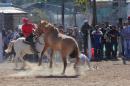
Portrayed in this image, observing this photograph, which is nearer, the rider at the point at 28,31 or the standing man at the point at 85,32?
the rider at the point at 28,31

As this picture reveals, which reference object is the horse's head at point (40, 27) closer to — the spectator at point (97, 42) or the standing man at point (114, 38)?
the spectator at point (97, 42)

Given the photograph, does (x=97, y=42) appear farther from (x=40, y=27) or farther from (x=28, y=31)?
(x=40, y=27)

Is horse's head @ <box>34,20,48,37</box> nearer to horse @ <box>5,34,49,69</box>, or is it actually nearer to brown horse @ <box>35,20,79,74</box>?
brown horse @ <box>35,20,79,74</box>

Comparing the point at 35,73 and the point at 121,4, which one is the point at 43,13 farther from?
the point at 35,73

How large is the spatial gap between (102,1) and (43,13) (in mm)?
5244

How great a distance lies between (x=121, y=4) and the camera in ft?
138

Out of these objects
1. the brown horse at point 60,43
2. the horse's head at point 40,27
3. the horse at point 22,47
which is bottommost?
the horse at point 22,47

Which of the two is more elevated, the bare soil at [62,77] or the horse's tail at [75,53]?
the horse's tail at [75,53]

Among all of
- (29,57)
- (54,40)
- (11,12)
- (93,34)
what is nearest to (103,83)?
(54,40)

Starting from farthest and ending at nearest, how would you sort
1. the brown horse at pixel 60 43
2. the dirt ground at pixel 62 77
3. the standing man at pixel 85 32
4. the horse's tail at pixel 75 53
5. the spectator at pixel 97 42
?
the spectator at pixel 97 42, the standing man at pixel 85 32, the horse's tail at pixel 75 53, the brown horse at pixel 60 43, the dirt ground at pixel 62 77

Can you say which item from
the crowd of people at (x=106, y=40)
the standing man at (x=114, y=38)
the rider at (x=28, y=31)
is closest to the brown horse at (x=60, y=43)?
the rider at (x=28, y=31)

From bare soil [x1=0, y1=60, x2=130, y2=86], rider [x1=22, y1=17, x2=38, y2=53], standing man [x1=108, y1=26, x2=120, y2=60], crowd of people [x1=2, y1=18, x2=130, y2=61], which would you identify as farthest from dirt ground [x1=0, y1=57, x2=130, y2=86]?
standing man [x1=108, y1=26, x2=120, y2=60]

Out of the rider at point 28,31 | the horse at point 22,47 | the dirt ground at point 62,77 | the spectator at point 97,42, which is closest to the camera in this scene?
the dirt ground at point 62,77

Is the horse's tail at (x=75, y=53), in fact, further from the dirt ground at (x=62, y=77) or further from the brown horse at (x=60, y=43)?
the dirt ground at (x=62, y=77)
